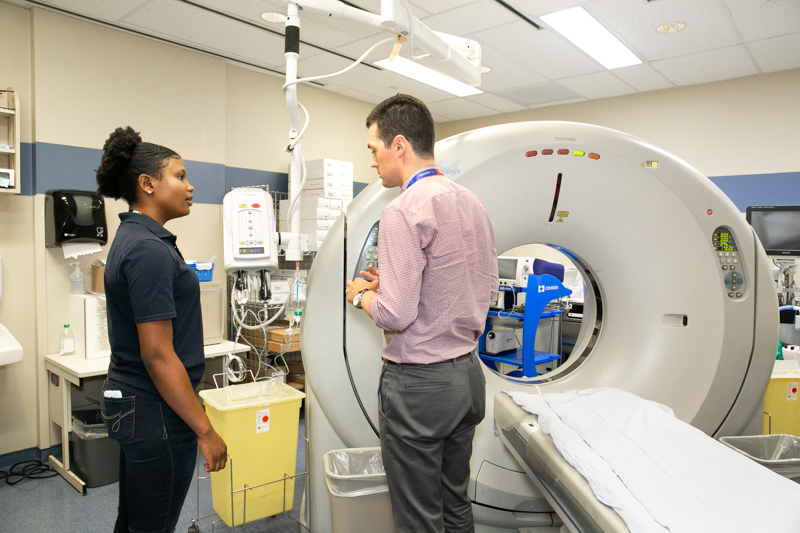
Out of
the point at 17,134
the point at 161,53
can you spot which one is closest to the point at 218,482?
the point at 17,134

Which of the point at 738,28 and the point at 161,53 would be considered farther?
the point at 161,53

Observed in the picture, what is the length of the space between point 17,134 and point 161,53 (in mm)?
1069

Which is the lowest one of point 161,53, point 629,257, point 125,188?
point 629,257

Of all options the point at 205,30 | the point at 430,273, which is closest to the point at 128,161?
the point at 430,273

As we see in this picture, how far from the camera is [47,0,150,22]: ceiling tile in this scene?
9.22 feet

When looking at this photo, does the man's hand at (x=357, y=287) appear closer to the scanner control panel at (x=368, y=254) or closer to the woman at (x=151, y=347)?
the scanner control panel at (x=368, y=254)

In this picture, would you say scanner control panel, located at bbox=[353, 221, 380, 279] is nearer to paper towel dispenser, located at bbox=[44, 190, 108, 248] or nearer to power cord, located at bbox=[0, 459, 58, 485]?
paper towel dispenser, located at bbox=[44, 190, 108, 248]

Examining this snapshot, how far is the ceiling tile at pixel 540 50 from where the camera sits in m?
3.28

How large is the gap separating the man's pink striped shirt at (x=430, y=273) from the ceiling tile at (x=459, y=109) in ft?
12.5

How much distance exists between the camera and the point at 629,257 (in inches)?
73.4

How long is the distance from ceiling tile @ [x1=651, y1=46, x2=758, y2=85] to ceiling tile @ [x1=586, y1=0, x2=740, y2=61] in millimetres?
133

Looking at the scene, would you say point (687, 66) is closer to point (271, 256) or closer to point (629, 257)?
point (629, 257)

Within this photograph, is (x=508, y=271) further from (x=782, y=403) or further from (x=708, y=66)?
(x=708, y=66)

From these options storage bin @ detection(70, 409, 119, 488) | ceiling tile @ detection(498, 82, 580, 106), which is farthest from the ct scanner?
ceiling tile @ detection(498, 82, 580, 106)
